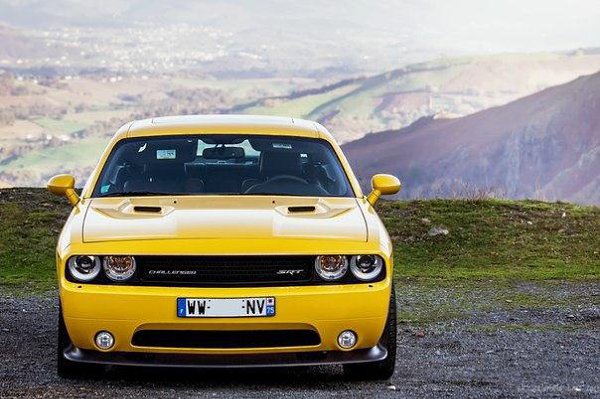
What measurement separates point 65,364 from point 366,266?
1.80 m

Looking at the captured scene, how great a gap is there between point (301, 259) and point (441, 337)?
275 centimetres

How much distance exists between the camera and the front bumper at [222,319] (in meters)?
5.89

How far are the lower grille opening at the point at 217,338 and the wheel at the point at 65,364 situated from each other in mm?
472

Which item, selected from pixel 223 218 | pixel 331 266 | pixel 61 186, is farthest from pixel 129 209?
pixel 331 266

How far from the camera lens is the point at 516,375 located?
680cm

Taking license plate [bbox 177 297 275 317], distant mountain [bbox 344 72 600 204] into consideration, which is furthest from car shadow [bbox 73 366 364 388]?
distant mountain [bbox 344 72 600 204]

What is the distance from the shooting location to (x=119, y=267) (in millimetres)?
6062

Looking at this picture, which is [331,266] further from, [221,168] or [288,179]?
[221,168]

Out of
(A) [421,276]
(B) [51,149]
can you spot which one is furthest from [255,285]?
(B) [51,149]

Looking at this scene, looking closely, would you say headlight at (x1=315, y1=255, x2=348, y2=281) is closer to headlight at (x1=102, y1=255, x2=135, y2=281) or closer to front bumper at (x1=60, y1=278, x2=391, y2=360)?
front bumper at (x1=60, y1=278, x2=391, y2=360)

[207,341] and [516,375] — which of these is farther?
[516,375]

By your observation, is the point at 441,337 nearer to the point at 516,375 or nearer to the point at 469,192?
the point at 516,375

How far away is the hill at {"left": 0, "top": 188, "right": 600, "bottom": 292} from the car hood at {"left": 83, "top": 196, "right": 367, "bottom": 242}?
6.45 metres

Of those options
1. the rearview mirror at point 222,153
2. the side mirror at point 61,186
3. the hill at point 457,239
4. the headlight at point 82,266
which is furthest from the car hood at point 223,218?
the hill at point 457,239
